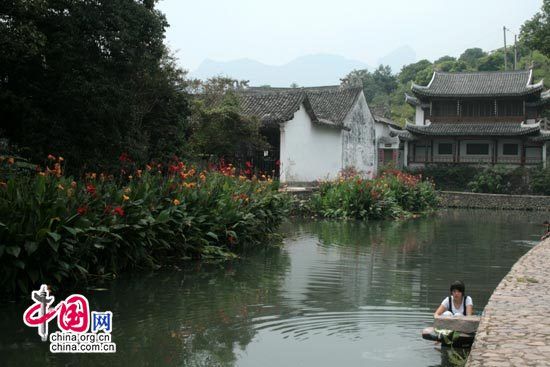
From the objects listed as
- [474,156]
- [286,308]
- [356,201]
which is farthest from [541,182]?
[286,308]

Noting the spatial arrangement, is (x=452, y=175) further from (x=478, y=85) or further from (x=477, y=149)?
(x=478, y=85)

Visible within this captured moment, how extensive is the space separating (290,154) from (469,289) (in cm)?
1933

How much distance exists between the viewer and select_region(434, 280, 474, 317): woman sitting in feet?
22.7

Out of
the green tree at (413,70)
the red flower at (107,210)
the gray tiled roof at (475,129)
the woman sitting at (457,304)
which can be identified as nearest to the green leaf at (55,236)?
the red flower at (107,210)

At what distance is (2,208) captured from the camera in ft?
25.8

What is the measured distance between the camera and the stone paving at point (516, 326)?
15.9ft

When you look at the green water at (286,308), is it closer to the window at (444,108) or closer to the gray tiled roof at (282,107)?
the gray tiled roof at (282,107)

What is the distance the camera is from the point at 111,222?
9.20 metres

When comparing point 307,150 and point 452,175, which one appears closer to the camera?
point 307,150

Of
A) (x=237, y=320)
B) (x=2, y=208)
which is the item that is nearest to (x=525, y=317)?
(x=237, y=320)

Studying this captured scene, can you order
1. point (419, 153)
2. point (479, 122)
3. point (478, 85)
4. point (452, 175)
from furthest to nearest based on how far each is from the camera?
point (419, 153) → point (478, 85) → point (479, 122) → point (452, 175)

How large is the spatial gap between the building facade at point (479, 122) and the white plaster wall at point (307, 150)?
991 centimetres

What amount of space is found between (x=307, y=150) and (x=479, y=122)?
52.9 feet

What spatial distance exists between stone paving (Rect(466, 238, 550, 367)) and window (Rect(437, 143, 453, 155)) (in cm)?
3431
